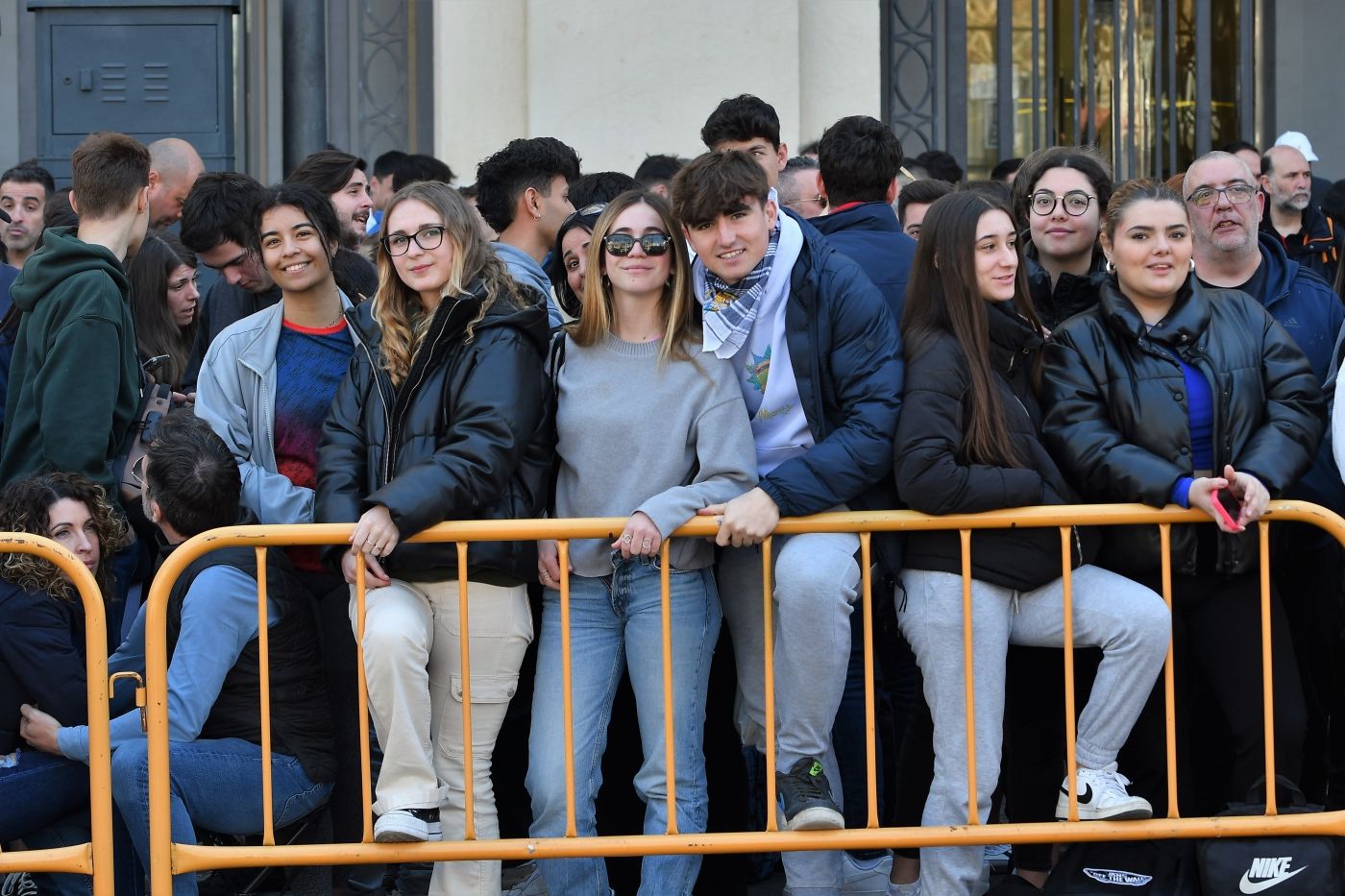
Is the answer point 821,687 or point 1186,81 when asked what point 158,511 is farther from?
point 1186,81

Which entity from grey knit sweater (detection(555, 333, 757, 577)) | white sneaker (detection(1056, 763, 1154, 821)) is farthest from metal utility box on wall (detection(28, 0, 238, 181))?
white sneaker (detection(1056, 763, 1154, 821))

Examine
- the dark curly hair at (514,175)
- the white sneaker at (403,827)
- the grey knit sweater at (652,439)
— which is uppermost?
the dark curly hair at (514,175)

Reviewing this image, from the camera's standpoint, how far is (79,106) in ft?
33.1

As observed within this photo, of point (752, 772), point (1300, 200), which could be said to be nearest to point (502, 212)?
point (752, 772)

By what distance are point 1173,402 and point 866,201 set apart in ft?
4.54

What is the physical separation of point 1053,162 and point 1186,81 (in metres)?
6.02

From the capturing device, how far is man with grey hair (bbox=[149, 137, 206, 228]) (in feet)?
24.3

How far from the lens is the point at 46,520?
5070mm

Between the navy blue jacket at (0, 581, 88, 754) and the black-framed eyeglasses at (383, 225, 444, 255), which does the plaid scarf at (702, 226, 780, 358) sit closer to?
the black-framed eyeglasses at (383, 225, 444, 255)

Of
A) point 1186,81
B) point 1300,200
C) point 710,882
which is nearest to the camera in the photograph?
point 710,882

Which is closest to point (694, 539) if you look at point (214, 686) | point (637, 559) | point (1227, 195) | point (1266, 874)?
point (637, 559)

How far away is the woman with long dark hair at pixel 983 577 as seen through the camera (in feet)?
15.4

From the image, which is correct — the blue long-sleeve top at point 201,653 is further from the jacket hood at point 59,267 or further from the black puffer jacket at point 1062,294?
the black puffer jacket at point 1062,294

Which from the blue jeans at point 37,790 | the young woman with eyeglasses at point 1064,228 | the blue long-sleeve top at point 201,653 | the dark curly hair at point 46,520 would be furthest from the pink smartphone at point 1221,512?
the blue jeans at point 37,790
